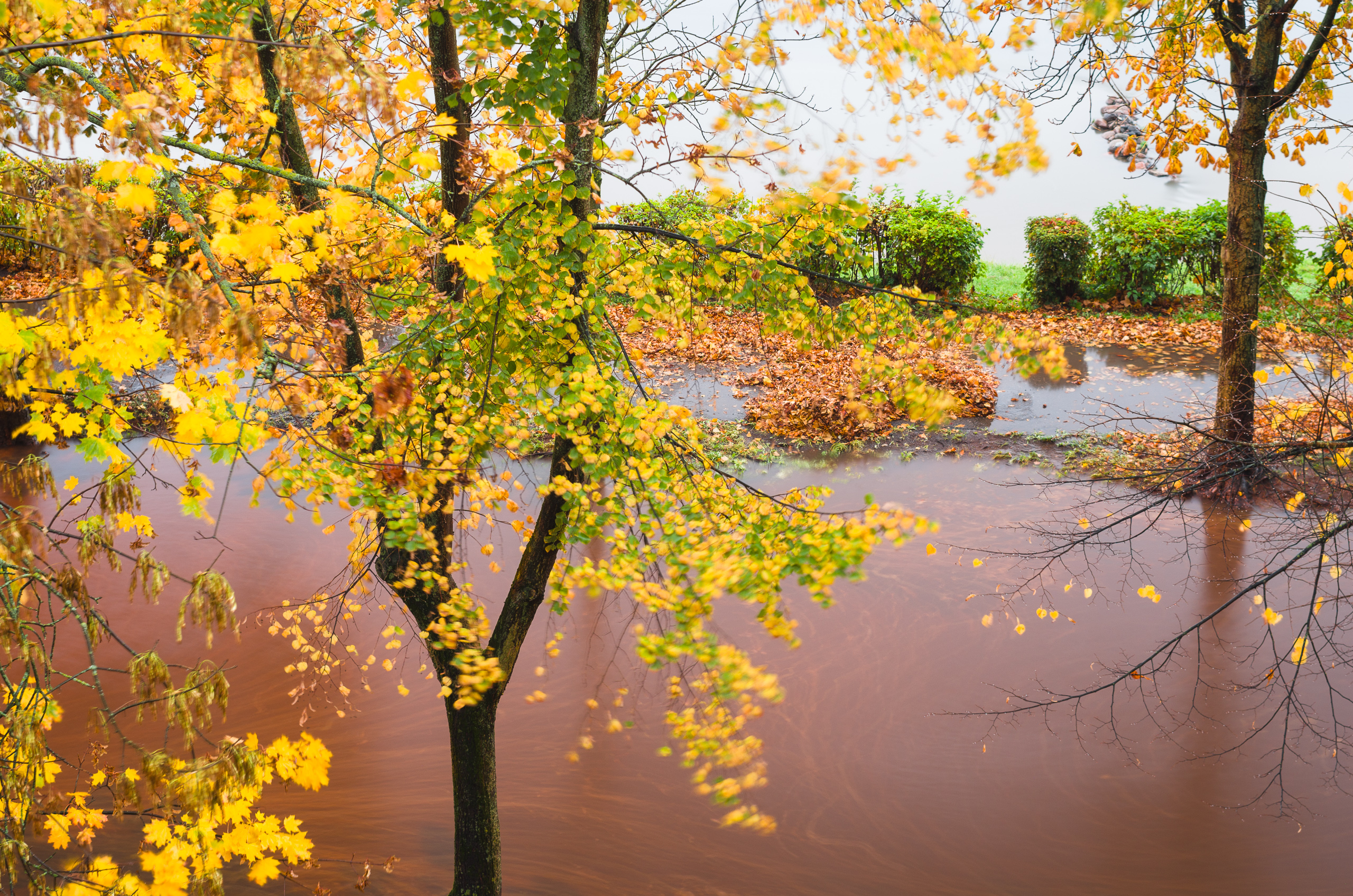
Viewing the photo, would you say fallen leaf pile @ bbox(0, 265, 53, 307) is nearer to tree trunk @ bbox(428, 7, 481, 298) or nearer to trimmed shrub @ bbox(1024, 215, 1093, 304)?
tree trunk @ bbox(428, 7, 481, 298)

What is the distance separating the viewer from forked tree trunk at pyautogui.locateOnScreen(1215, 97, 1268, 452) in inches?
A: 296

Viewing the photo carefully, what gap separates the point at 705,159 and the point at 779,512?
5.93 ft

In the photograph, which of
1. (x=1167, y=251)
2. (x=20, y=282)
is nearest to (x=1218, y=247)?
(x=1167, y=251)

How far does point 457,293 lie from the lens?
192 inches

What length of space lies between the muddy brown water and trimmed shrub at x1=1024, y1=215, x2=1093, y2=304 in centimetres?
819

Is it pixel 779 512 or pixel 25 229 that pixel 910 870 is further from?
pixel 25 229

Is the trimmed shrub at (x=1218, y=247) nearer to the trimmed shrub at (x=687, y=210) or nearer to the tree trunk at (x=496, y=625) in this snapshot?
the trimmed shrub at (x=687, y=210)

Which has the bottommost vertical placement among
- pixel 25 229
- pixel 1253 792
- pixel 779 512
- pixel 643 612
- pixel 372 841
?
pixel 372 841

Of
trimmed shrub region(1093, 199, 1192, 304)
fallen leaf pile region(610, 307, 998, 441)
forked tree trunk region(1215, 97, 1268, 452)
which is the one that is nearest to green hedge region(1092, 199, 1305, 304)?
trimmed shrub region(1093, 199, 1192, 304)

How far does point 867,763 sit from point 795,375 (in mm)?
6967

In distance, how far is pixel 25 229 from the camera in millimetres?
2590

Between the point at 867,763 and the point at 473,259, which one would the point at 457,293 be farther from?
the point at 867,763

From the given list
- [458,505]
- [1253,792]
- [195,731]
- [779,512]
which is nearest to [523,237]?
[779,512]

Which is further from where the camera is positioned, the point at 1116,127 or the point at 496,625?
the point at 1116,127
